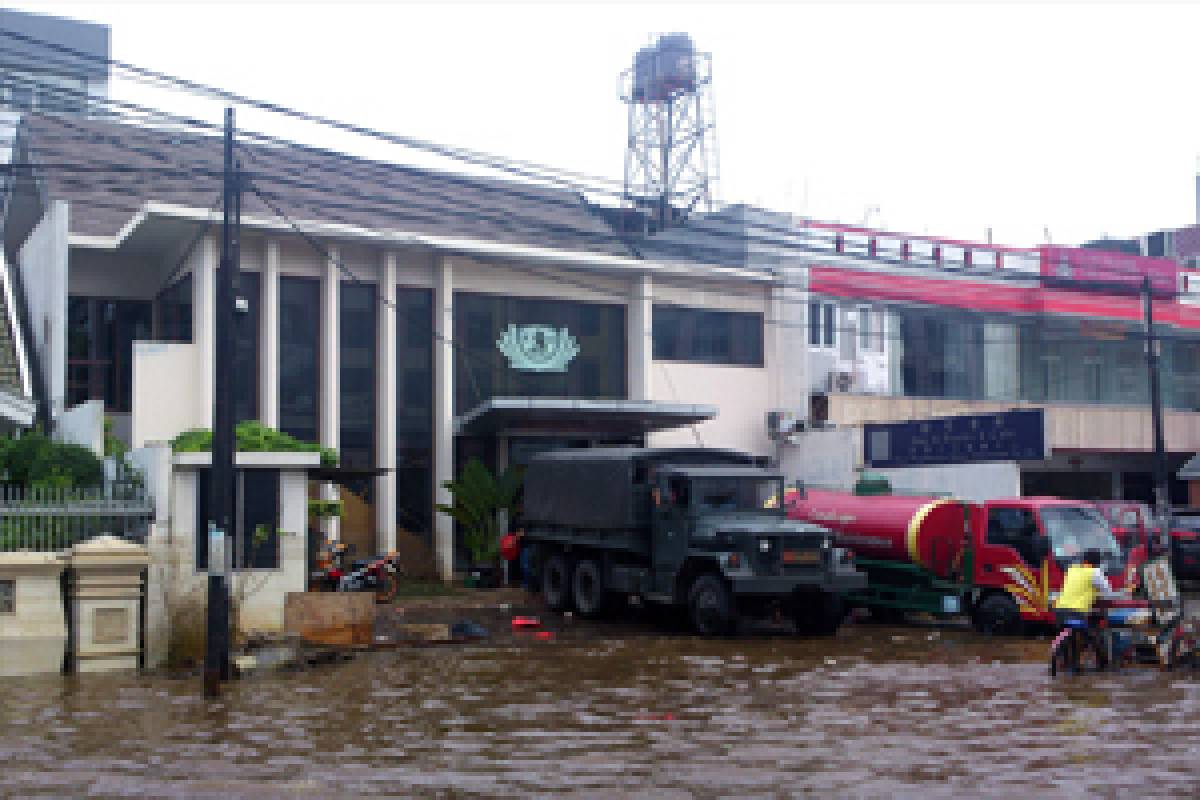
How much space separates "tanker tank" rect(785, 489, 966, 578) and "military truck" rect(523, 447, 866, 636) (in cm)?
134

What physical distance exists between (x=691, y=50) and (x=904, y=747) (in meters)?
30.5

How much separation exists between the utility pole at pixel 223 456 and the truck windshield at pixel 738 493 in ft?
23.5

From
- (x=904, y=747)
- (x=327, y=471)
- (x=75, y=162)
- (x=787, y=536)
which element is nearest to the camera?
(x=904, y=747)

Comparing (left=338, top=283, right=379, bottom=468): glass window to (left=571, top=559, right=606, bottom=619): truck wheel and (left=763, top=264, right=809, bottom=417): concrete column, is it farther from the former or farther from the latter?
(left=763, top=264, right=809, bottom=417): concrete column

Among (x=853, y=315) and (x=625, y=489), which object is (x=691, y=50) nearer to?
(x=853, y=315)

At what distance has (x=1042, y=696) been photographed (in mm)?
12727

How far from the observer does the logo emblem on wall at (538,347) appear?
29609 millimetres

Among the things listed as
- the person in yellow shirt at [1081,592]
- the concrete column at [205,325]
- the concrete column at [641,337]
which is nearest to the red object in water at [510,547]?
the concrete column at [641,337]

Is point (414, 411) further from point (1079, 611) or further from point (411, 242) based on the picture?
point (1079, 611)

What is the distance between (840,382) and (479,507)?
37.2ft

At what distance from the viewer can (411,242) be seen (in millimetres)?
27562

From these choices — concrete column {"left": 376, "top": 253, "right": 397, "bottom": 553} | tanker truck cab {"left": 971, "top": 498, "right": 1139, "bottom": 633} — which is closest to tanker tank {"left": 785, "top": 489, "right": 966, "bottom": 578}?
tanker truck cab {"left": 971, "top": 498, "right": 1139, "bottom": 633}

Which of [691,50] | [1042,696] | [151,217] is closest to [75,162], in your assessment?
[151,217]

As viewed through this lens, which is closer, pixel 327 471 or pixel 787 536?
pixel 787 536
